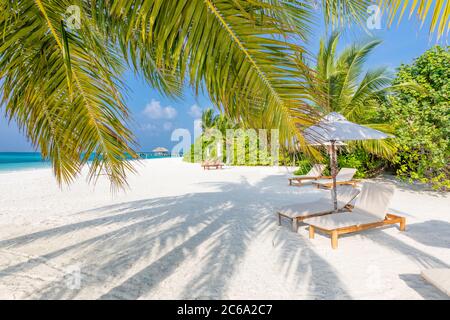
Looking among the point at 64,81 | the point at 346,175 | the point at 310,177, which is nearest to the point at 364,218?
the point at 64,81

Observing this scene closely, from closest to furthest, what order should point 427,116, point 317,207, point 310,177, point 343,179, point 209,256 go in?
point 209,256, point 317,207, point 427,116, point 343,179, point 310,177

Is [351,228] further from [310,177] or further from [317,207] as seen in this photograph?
[310,177]

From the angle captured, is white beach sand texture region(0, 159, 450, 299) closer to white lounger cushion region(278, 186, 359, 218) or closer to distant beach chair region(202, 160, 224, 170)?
white lounger cushion region(278, 186, 359, 218)

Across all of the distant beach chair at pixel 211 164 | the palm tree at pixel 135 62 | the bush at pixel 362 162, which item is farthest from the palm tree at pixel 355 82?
the distant beach chair at pixel 211 164

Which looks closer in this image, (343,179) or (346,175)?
(343,179)

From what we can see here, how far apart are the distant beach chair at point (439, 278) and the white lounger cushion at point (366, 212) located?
1.30m

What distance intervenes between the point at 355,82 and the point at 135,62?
1116cm

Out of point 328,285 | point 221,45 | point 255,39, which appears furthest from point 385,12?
point 328,285

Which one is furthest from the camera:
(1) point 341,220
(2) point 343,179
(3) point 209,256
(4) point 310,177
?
(4) point 310,177

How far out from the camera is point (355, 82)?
473 inches

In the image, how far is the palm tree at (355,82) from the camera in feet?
35.2

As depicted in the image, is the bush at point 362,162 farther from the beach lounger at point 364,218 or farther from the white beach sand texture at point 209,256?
the beach lounger at point 364,218

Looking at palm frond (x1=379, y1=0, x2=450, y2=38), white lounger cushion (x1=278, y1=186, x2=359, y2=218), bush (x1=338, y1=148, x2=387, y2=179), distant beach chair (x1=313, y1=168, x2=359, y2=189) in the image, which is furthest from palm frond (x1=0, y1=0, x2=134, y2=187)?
bush (x1=338, y1=148, x2=387, y2=179)

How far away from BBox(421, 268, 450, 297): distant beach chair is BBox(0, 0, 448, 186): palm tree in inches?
91.0
